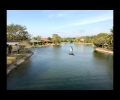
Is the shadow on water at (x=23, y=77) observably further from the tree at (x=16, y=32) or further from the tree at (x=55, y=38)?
the tree at (x=55, y=38)

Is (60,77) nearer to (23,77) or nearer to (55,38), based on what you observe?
(23,77)

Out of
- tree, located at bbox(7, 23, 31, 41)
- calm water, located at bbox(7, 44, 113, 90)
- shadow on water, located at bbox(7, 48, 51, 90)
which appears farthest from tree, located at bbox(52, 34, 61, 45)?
shadow on water, located at bbox(7, 48, 51, 90)

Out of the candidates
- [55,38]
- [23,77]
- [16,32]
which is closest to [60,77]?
[23,77]

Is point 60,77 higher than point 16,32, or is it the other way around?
point 16,32

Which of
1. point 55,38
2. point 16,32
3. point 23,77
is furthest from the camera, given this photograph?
point 55,38

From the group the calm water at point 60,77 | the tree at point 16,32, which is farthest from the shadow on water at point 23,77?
the tree at point 16,32

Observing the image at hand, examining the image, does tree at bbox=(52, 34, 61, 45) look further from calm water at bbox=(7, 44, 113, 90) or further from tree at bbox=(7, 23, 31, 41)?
calm water at bbox=(7, 44, 113, 90)
